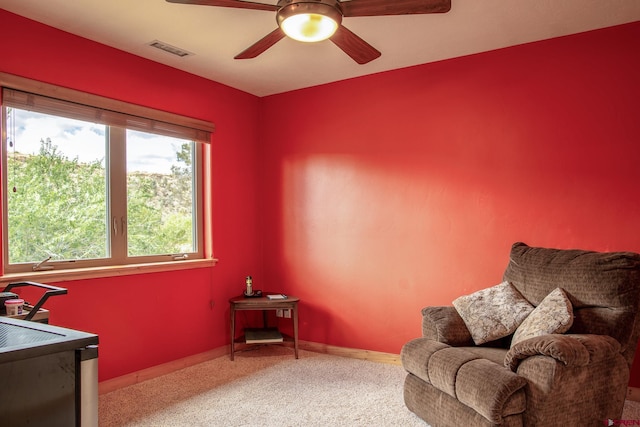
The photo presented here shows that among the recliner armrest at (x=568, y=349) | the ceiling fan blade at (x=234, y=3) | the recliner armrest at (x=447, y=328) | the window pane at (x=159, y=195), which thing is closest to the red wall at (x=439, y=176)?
the recliner armrest at (x=447, y=328)

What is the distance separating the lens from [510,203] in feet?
10.7

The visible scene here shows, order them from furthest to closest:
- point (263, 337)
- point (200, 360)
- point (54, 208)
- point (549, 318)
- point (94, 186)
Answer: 1. point (263, 337)
2. point (200, 360)
3. point (94, 186)
4. point (54, 208)
5. point (549, 318)

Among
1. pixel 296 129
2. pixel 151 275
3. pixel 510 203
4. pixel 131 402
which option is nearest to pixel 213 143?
pixel 296 129

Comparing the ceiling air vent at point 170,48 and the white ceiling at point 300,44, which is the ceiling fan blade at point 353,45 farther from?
the ceiling air vent at point 170,48

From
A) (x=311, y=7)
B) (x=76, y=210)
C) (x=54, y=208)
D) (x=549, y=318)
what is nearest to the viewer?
(x=311, y=7)

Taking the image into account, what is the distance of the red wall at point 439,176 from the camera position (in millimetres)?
2973

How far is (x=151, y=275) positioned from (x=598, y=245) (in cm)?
319

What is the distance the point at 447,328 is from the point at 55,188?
2.67m

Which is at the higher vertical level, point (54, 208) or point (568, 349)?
point (54, 208)

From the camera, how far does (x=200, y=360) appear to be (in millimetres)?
3809

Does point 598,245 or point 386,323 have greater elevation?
point 598,245

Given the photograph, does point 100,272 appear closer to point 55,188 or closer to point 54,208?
point 54,208

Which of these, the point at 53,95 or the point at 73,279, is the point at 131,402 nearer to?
the point at 73,279

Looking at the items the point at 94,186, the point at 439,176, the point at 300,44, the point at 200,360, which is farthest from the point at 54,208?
the point at 439,176
